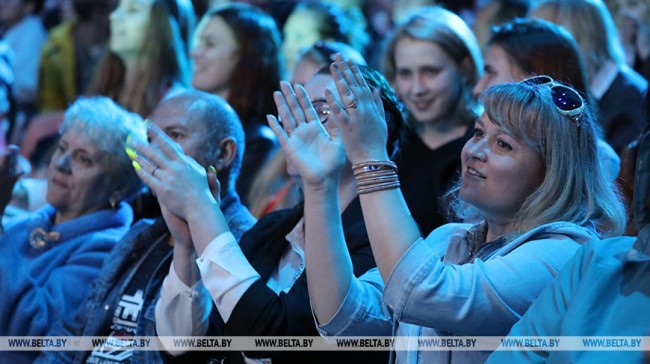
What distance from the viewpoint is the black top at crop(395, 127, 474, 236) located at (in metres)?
3.06

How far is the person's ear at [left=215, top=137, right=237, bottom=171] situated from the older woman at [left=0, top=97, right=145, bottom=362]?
16.1 inches

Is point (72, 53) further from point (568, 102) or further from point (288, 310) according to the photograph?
point (568, 102)

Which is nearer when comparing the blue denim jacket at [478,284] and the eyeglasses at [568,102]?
the blue denim jacket at [478,284]

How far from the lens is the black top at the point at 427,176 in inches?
120

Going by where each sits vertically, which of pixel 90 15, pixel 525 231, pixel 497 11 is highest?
pixel 525 231

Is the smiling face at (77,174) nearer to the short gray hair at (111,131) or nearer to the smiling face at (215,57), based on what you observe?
the short gray hair at (111,131)

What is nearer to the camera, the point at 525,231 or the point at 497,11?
the point at 525,231

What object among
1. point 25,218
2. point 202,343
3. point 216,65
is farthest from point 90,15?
point 202,343

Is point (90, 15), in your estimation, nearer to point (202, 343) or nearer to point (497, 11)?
point (497, 11)

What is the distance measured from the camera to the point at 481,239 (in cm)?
224

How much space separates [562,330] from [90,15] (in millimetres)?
4441

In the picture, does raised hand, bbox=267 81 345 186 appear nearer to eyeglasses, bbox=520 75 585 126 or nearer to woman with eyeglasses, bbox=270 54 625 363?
woman with eyeglasses, bbox=270 54 625 363

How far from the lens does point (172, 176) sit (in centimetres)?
245

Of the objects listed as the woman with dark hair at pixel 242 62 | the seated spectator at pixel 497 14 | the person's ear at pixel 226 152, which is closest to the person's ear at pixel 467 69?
the seated spectator at pixel 497 14
